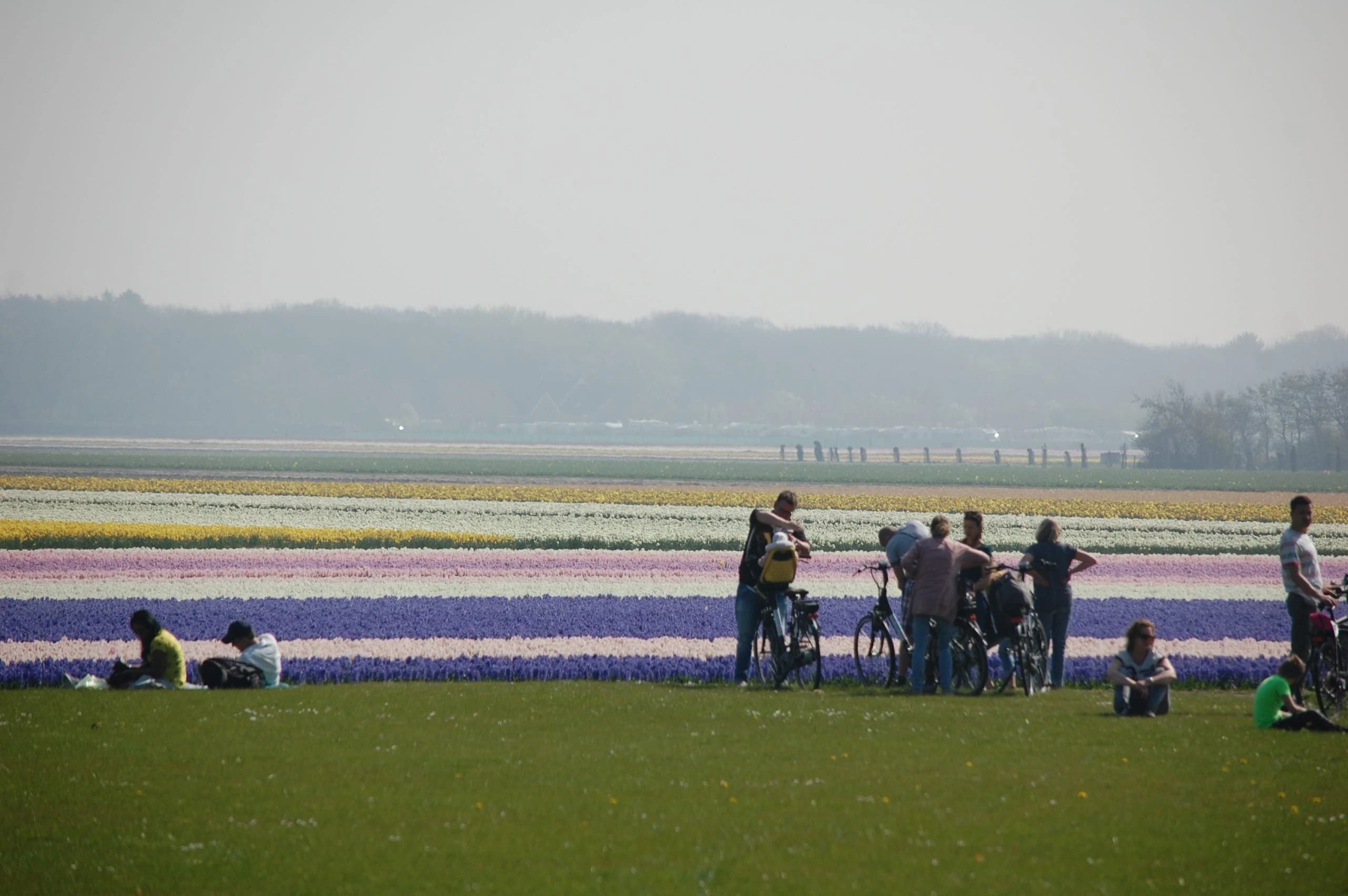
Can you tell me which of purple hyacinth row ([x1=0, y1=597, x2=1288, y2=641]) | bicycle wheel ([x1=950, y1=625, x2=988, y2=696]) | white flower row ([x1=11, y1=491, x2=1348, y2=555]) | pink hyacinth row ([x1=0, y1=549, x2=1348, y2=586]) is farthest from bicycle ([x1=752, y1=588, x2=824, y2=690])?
white flower row ([x1=11, y1=491, x2=1348, y2=555])

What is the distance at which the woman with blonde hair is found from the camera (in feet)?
53.6

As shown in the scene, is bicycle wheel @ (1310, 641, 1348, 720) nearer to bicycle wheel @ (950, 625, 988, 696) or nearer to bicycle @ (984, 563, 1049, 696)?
bicycle @ (984, 563, 1049, 696)

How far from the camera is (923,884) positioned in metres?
8.30

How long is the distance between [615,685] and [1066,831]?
7326 millimetres

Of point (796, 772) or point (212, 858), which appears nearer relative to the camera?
point (212, 858)

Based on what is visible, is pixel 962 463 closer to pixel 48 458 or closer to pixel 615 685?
pixel 48 458

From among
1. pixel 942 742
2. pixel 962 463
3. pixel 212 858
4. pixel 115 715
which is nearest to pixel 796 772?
pixel 942 742

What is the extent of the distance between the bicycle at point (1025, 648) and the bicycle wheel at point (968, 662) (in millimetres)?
200

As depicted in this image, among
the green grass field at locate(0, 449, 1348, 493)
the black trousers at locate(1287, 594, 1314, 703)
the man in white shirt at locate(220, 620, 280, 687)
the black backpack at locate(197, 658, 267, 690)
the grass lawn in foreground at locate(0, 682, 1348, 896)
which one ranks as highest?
the green grass field at locate(0, 449, 1348, 493)

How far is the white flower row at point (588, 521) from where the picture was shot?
36.5 meters

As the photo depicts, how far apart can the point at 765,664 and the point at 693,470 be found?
6643 cm

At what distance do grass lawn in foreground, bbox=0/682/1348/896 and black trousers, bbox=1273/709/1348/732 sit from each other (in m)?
0.29

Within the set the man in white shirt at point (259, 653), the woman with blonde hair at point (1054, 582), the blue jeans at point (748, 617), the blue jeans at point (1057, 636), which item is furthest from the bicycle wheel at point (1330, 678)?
the man in white shirt at point (259, 653)

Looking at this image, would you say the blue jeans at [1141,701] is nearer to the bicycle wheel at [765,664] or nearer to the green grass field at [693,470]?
the bicycle wheel at [765,664]
